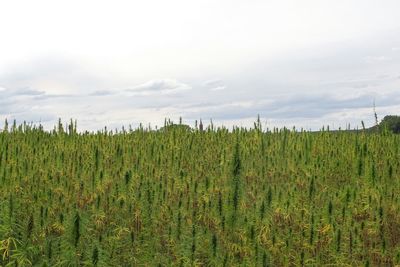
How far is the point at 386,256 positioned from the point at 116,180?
3.68 m

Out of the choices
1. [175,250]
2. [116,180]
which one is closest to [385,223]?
[175,250]

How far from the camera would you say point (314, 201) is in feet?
20.8

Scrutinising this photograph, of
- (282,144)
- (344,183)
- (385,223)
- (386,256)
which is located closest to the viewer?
(386,256)

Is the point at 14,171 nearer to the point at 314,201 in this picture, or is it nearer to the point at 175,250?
the point at 175,250

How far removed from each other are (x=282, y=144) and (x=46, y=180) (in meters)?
4.80

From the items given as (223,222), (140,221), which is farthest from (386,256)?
(140,221)

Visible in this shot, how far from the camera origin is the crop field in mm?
4891

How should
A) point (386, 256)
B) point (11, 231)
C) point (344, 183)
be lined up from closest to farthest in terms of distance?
point (11, 231), point (386, 256), point (344, 183)

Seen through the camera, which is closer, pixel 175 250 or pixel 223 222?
pixel 175 250

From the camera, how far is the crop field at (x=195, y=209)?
16.0ft

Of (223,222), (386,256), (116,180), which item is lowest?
(386,256)

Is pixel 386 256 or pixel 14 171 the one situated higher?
pixel 14 171

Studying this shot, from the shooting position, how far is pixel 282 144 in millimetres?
9508

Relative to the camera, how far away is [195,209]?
5.86m
